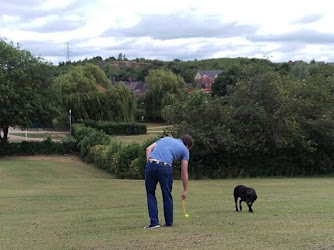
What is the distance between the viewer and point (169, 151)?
25.5 ft

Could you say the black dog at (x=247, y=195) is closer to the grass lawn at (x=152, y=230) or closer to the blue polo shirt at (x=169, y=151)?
the grass lawn at (x=152, y=230)

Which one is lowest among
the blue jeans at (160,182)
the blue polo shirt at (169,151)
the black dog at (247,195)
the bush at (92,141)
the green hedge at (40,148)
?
the green hedge at (40,148)

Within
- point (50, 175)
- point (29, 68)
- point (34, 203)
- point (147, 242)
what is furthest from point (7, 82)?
point (147, 242)

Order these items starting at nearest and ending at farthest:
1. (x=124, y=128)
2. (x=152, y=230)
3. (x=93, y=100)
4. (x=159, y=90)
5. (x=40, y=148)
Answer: (x=152, y=230)
(x=40, y=148)
(x=124, y=128)
(x=93, y=100)
(x=159, y=90)

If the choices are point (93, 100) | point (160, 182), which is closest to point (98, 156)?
point (160, 182)

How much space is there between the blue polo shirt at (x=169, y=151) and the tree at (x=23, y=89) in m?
37.5

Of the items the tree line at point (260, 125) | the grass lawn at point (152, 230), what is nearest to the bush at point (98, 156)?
the tree line at point (260, 125)

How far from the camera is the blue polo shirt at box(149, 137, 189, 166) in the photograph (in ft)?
25.3

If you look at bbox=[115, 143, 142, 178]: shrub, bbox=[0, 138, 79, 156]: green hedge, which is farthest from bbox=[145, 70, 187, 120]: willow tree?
bbox=[115, 143, 142, 178]: shrub

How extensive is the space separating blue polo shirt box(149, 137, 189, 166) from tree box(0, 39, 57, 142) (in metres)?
37.5

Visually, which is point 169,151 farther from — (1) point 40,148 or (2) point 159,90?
(2) point 159,90

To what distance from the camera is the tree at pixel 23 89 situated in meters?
43.1

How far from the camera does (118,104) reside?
238 feet

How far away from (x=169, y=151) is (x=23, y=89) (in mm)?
39254
